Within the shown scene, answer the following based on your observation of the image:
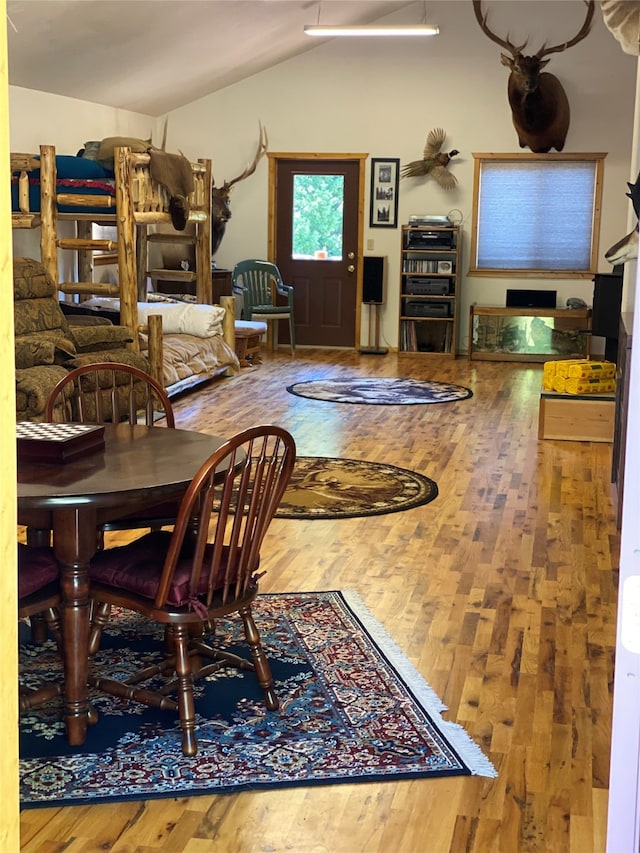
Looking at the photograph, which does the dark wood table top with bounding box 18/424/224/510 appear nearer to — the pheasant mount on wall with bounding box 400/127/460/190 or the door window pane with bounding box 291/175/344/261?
the pheasant mount on wall with bounding box 400/127/460/190

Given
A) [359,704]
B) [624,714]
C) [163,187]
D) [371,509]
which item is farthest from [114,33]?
[624,714]

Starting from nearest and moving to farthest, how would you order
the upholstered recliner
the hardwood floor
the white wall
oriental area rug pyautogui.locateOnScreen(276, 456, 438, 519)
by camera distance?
1. the hardwood floor
2. oriental area rug pyautogui.locateOnScreen(276, 456, 438, 519)
3. the upholstered recliner
4. the white wall

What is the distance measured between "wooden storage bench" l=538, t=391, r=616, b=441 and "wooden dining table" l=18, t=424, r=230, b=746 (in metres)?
4.17

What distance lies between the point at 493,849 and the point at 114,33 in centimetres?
695

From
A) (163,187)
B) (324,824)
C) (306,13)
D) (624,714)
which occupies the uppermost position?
(306,13)

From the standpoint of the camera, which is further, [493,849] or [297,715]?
[297,715]

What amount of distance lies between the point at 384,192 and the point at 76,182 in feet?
15.9

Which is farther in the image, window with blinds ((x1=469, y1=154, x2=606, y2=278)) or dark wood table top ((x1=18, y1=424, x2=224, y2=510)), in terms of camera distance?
window with blinds ((x1=469, y1=154, x2=606, y2=278))

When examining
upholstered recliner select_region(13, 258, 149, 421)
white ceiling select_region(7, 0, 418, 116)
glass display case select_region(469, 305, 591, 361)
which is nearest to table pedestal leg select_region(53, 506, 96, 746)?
upholstered recliner select_region(13, 258, 149, 421)

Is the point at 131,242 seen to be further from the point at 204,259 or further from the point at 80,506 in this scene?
the point at 80,506

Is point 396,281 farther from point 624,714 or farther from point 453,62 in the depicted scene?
point 624,714

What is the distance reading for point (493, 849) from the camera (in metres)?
2.36

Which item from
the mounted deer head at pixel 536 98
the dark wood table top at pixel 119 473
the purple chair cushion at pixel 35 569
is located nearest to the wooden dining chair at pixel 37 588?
the purple chair cushion at pixel 35 569

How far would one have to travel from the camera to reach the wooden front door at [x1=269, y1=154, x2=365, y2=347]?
11477 millimetres
